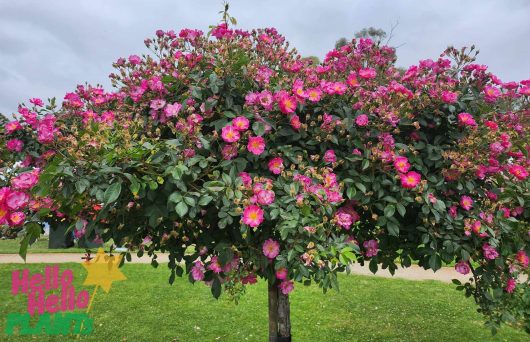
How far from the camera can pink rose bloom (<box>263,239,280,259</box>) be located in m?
1.66

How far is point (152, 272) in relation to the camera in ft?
22.6

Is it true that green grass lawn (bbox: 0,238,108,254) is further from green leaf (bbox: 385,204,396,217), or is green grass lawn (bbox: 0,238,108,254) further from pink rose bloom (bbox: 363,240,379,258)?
green leaf (bbox: 385,204,396,217)

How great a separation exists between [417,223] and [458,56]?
896 mm

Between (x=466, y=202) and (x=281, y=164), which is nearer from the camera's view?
(x=281, y=164)

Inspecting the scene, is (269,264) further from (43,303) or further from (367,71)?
(43,303)

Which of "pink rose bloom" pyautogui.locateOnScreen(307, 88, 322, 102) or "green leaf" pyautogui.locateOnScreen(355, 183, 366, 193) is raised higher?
"pink rose bloom" pyautogui.locateOnScreen(307, 88, 322, 102)

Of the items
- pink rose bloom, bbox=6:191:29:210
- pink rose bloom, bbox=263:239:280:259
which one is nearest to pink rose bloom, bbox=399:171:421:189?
pink rose bloom, bbox=263:239:280:259

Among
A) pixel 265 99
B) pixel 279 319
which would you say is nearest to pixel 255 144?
pixel 265 99

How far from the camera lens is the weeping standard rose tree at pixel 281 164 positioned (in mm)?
1545

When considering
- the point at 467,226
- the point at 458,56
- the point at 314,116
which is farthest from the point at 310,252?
the point at 458,56

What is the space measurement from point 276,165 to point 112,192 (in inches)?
25.3

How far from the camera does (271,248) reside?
65.8 inches

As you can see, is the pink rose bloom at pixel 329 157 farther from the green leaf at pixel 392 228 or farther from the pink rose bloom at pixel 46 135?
the pink rose bloom at pixel 46 135

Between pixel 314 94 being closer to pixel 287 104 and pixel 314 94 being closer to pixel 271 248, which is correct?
pixel 287 104
